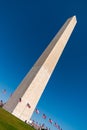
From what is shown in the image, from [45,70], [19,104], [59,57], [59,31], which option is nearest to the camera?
[19,104]

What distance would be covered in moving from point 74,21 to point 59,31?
243 cm

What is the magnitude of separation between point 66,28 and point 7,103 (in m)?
11.7

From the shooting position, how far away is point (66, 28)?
3425cm

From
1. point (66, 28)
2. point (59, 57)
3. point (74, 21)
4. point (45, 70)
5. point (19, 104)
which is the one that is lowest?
point (19, 104)

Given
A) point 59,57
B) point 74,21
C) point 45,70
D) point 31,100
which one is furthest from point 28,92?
point 74,21

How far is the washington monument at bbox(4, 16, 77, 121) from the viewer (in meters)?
27.3

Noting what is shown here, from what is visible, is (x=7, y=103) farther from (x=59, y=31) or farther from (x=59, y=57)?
(x=59, y=31)

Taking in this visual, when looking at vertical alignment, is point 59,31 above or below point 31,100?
above

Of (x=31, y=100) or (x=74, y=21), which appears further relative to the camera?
(x=74, y=21)

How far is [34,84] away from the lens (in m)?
28.5

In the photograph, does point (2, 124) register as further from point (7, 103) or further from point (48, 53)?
point (48, 53)

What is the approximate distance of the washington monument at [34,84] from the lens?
89.6 feet

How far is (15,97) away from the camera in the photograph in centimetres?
2769

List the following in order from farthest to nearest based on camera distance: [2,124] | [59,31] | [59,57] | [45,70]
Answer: [59,31] → [59,57] → [45,70] → [2,124]
